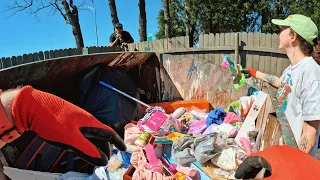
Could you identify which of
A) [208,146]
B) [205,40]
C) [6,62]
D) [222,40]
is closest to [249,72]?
[208,146]

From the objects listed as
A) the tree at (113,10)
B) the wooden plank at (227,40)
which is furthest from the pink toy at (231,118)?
the tree at (113,10)

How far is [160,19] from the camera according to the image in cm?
1672

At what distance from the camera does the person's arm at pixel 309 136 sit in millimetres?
1625

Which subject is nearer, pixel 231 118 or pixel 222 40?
pixel 231 118

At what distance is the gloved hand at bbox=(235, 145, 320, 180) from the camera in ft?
2.80

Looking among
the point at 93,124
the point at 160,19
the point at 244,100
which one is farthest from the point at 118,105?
the point at 160,19

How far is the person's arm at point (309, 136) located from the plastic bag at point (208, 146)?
0.97m

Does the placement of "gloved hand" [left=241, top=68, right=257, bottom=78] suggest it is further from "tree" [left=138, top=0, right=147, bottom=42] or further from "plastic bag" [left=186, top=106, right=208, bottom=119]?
"tree" [left=138, top=0, right=147, bottom=42]

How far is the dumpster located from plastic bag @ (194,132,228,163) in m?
0.11

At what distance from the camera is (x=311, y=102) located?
1.62m

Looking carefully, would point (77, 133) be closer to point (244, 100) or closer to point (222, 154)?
point (222, 154)

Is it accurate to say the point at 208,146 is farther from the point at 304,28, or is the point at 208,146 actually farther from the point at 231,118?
the point at 304,28

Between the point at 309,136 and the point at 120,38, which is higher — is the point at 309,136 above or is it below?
below

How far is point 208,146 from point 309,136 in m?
1.02
